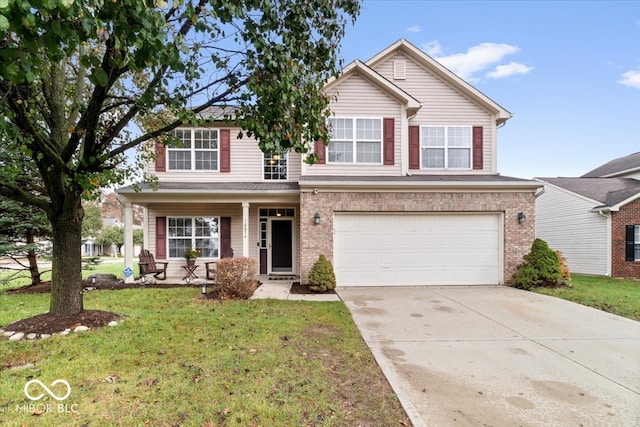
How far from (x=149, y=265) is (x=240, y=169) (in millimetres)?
4541

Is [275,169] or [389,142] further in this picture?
[275,169]

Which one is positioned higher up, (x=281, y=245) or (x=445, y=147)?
(x=445, y=147)

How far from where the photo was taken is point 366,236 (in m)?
9.70

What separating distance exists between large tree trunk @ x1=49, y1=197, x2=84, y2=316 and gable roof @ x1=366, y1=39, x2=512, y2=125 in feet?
34.3

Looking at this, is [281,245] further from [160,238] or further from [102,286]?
[102,286]

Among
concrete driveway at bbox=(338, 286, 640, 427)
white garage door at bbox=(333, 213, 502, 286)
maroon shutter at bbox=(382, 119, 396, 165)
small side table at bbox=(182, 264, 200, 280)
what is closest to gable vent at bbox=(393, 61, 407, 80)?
maroon shutter at bbox=(382, 119, 396, 165)

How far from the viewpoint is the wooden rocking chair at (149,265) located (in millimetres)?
10047

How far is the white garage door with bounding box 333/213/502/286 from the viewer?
9.67m

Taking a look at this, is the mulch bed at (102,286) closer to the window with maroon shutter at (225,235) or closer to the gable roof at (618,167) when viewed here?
the window with maroon shutter at (225,235)

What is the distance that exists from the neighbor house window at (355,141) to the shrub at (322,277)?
368 cm

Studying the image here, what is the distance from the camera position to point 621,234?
13172 mm

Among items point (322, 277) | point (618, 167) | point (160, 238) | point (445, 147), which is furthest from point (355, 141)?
point (618, 167)

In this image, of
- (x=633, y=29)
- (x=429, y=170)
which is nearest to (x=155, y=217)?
(x=429, y=170)

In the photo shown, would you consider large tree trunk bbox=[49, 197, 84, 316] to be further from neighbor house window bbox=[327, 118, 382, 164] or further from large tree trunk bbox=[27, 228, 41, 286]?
neighbor house window bbox=[327, 118, 382, 164]
